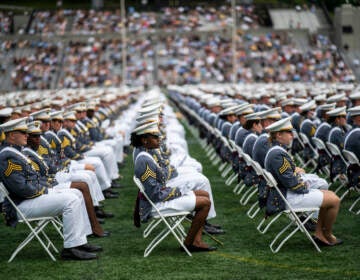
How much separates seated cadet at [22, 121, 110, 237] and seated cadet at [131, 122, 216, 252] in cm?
116


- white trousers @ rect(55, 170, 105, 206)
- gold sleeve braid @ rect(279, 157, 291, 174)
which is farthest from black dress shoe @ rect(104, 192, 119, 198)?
gold sleeve braid @ rect(279, 157, 291, 174)

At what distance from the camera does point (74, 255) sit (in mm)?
9500

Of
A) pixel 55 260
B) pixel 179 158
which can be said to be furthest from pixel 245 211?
pixel 55 260

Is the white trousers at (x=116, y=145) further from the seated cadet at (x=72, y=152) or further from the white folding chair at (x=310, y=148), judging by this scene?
the white folding chair at (x=310, y=148)

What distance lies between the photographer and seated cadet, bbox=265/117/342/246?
9594mm

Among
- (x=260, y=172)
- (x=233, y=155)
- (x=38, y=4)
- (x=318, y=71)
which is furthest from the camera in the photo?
(x=38, y=4)

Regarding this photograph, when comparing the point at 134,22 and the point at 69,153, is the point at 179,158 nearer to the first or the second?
the point at 69,153

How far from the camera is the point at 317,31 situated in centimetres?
7675

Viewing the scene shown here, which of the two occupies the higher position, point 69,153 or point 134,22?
point 69,153

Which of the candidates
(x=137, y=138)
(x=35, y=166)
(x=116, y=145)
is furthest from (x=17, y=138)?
(x=116, y=145)

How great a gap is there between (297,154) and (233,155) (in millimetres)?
3232

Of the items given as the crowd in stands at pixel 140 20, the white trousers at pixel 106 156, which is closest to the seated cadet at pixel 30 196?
the white trousers at pixel 106 156

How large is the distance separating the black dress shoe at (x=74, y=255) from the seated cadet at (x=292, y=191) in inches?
85.1

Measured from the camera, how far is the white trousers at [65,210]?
366 inches
